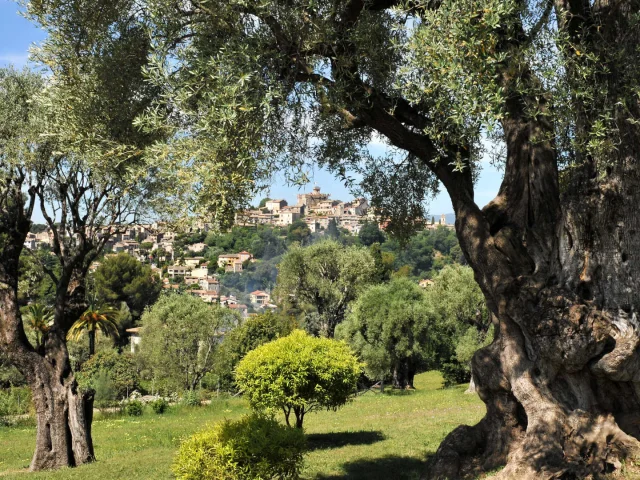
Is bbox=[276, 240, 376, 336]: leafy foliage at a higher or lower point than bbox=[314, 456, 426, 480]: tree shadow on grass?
higher

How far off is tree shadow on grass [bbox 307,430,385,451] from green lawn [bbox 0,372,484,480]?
0.03 m

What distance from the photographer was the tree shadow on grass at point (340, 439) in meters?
15.9

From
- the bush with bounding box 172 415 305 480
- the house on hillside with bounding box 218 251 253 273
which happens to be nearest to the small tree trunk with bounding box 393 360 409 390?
the bush with bounding box 172 415 305 480

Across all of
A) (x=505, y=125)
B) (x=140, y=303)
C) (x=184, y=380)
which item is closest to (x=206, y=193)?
(x=505, y=125)

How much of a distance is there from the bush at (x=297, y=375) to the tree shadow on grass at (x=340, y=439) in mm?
802

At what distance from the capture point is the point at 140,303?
7881 cm

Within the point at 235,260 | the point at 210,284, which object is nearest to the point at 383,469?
the point at 210,284

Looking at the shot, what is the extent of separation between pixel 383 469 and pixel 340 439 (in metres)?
4.91

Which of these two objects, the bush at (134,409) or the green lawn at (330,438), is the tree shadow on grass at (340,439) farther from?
the bush at (134,409)

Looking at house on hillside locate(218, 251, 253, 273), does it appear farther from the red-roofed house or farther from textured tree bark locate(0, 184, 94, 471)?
textured tree bark locate(0, 184, 94, 471)

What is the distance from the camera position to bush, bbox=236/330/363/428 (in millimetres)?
15414

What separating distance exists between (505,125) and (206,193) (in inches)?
166

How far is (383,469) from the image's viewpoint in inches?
471

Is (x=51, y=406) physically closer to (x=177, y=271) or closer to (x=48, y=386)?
(x=48, y=386)
